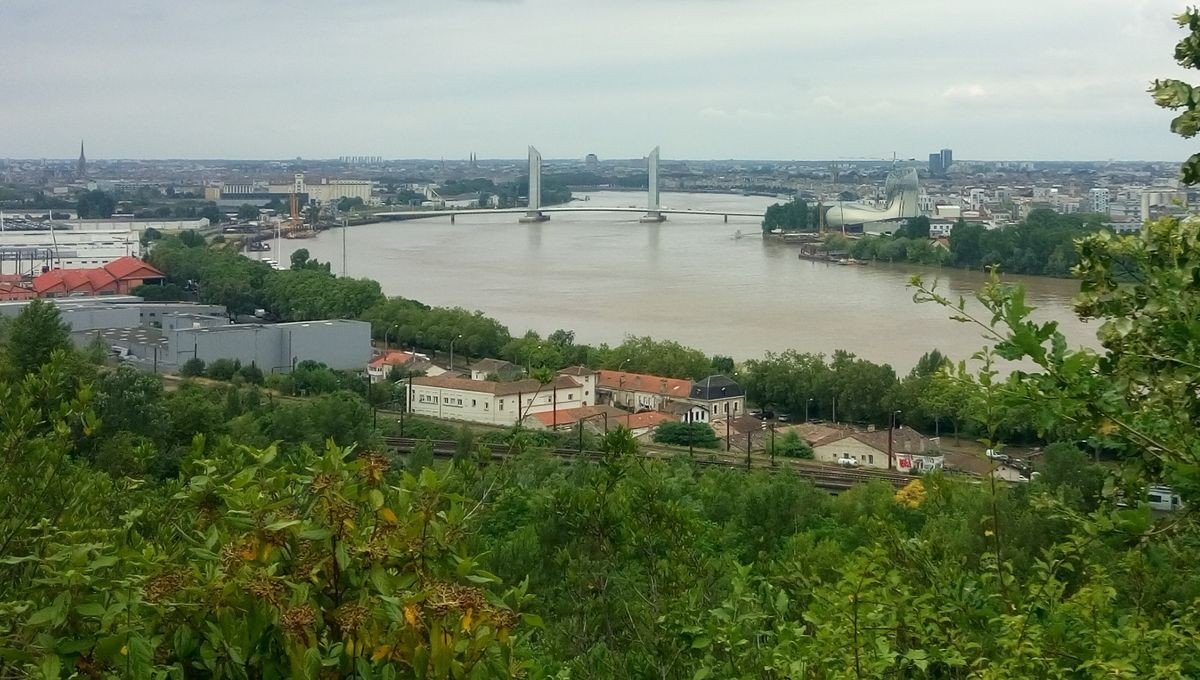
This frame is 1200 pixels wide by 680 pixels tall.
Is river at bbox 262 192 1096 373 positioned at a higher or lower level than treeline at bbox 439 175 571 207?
lower

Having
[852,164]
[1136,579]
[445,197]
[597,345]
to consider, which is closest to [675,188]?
[445,197]

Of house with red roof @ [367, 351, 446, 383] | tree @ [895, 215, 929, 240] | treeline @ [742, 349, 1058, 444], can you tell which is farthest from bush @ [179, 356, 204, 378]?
tree @ [895, 215, 929, 240]

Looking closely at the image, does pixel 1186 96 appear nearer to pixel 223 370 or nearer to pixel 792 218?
pixel 223 370

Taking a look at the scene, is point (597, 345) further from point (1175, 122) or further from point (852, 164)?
point (852, 164)

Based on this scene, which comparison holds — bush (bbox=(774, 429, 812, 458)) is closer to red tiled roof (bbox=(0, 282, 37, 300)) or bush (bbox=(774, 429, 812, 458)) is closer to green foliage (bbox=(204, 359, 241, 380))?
green foliage (bbox=(204, 359, 241, 380))

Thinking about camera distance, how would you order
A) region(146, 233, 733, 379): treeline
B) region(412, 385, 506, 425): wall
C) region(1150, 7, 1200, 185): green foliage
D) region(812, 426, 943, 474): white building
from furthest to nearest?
1. region(146, 233, 733, 379): treeline
2. region(412, 385, 506, 425): wall
3. region(812, 426, 943, 474): white building
4. region(1150, 7, 1200, 185): green foliage

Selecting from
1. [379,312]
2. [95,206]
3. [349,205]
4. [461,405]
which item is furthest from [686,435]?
[349,205]

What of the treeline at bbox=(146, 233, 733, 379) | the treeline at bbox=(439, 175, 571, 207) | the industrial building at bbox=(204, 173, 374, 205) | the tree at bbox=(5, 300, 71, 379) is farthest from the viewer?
the treeline at bbox=(439, 175, 571, 207)
